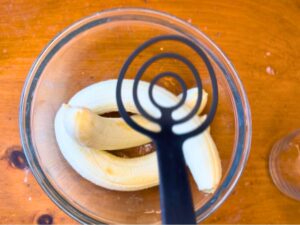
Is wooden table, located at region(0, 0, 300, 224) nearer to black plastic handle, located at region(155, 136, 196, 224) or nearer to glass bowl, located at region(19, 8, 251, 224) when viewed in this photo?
glass bowl, located at region(19, 8, 251, 224)

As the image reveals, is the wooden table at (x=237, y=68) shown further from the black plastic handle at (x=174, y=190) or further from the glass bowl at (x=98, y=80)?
the black plastic handle at (x=174, y=190)

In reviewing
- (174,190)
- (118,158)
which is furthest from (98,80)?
(174,190)

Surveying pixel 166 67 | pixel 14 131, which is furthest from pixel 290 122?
Answer: pixel 14 131

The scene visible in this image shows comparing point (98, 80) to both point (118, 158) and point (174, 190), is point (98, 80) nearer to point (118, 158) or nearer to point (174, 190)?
point (118, 158)

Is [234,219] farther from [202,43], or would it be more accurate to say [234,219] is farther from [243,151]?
[202,43]

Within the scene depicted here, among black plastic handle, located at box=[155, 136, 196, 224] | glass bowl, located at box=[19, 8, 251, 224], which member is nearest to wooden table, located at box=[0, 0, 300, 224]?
glass bowl, located at box=[19, 8, 251, 224]

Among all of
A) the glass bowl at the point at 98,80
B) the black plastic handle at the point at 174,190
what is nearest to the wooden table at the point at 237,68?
the glass bowl at the point at 98,80
